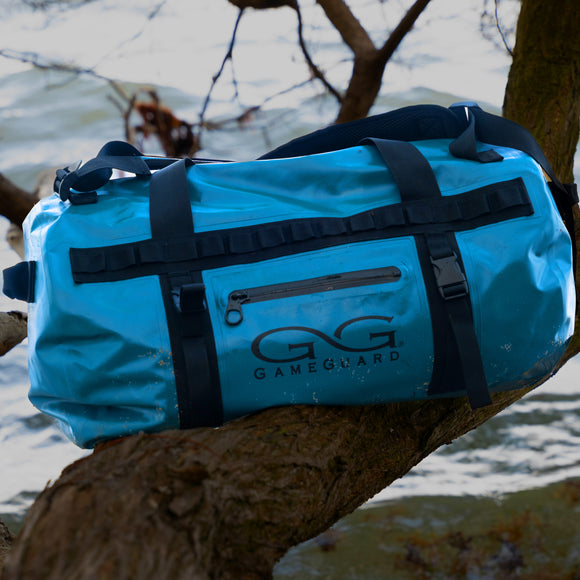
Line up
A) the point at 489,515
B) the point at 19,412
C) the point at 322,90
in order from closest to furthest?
the point at 322,90 → the point at 489,515 → the point at 19,412

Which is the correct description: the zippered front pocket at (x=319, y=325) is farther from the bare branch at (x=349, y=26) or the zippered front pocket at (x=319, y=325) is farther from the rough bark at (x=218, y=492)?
the bare branch at (x=349, y=26)

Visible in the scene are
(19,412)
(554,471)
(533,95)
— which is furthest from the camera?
(19,412)

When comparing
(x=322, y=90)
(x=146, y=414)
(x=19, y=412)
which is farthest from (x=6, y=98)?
(x=146, y=414)

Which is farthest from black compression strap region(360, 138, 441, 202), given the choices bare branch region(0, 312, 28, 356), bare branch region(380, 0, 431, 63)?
bare branch region(380, 0, 431, 63)

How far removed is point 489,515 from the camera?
4.72 meters

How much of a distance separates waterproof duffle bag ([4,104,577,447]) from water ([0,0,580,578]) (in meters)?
3.63

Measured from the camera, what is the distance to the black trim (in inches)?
51.9

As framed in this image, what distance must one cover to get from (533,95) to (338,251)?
129 cm

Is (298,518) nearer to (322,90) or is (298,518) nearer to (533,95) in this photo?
(533,95)

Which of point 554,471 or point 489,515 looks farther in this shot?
point 554,471

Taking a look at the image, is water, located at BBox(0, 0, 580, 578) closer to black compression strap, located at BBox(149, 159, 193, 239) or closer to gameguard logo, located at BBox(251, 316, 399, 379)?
gameguard logo, located at BBox(251, 316, 399, 379)

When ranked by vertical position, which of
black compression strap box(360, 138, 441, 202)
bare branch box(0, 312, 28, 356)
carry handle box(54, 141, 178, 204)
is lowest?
bare branch box(0, 312, 28, 356)

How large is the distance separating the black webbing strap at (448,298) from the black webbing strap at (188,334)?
43 cm

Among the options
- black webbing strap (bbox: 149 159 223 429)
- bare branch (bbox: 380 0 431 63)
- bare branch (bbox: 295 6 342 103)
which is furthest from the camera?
bare branch (bbox: 295 6 342 103)
